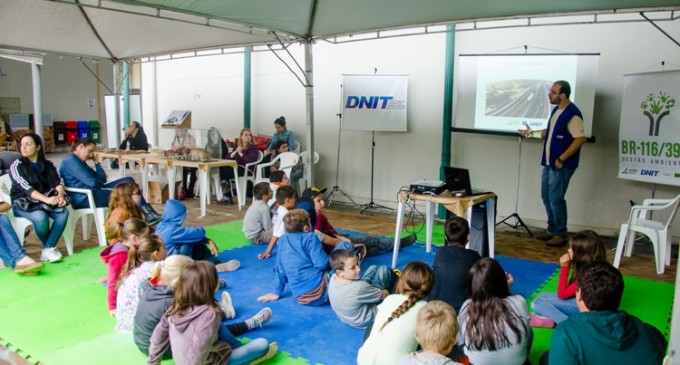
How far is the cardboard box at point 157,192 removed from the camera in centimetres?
783

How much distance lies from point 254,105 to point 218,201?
7.08 feet

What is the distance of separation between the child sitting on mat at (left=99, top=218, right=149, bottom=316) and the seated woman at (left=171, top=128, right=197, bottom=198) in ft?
13.5

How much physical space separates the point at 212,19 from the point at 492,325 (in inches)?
192

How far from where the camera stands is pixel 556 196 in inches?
218

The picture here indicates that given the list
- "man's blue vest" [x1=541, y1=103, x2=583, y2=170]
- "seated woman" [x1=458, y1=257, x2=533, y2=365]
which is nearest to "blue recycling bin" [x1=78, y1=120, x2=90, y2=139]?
"man's blue vest" [x1=541, y1=103, x2=583, y2=170]

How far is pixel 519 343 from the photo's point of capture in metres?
2.40

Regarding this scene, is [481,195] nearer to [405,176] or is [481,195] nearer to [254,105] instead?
[405,176]

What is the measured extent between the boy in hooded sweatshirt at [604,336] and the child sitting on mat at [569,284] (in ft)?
3.84

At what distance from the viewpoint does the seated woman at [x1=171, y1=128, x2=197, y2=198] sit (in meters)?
7.95

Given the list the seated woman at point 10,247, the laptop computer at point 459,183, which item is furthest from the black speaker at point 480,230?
the seated woman at point 10,247

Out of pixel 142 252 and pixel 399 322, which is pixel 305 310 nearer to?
pixel 142 252

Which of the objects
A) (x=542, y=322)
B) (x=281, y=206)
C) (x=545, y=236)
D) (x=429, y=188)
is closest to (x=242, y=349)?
(x=542, y=322)

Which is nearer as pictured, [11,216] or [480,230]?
[11,216]

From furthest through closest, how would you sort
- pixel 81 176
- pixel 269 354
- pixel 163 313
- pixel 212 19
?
pixel 212 19 → pixel 81 176 → pixel 269 354 → pixel 163 313
